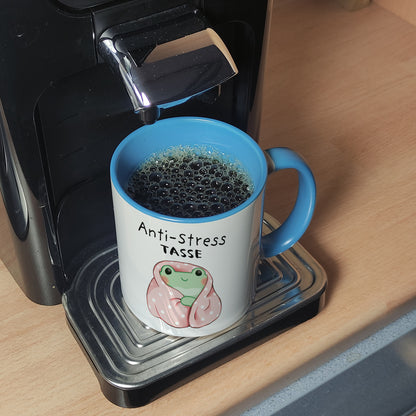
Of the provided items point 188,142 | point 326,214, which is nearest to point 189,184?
point 188,142

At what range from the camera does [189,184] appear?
434 mm

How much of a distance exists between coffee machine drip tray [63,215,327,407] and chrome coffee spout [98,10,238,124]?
15 cm

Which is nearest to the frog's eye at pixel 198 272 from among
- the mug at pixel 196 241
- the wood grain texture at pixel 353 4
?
the mug at pixel 196 241

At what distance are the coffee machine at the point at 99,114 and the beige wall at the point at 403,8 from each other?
342 mm

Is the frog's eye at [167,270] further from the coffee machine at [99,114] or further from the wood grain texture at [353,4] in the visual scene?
the wood grain texture at [353,4]

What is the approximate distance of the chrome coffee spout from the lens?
1.17 feet

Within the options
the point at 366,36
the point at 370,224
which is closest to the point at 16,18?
the point at 370,224

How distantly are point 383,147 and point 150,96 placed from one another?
321 mm

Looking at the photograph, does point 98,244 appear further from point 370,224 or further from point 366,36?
point 366,36

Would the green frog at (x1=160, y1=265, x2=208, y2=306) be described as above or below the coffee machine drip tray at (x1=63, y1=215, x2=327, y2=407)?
above

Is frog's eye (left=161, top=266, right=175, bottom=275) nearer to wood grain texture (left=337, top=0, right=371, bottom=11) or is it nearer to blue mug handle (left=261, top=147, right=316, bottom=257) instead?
blue mug handle (left=261, top=147, right=316, bottom=257)

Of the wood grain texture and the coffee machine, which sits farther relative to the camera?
the wood grain texture

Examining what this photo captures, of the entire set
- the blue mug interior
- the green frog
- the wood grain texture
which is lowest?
the wood grain texture

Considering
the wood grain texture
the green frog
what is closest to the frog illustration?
the green frog
